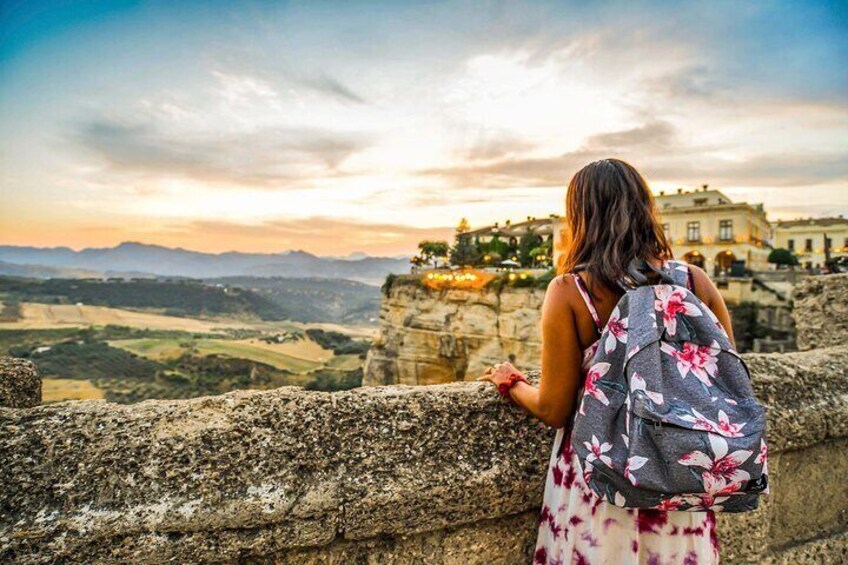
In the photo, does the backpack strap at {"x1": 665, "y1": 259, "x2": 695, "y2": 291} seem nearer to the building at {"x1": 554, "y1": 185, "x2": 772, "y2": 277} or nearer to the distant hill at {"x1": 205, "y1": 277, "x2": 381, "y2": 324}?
the building at {"x1": 554, "y1": 185, "x2": 772, "y2": 277}

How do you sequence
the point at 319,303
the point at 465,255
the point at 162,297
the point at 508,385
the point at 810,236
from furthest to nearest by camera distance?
the point at 319,303, the point at 162,297, the point at 810,236, the point at 465,255, the point at 508,385

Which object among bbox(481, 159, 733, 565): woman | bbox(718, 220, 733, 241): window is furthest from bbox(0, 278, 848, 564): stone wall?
bbox(718, 220, 733, 241): window

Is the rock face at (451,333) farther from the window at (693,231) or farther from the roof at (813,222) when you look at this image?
the roof at (813,222)

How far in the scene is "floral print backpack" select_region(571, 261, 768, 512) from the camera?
1069 millimetres

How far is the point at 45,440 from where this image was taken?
116 centimetres

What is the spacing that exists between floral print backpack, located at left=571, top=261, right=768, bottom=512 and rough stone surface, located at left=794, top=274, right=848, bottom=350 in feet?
8.12

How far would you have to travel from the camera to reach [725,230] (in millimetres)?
36719

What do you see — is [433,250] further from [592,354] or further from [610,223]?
[592,354]

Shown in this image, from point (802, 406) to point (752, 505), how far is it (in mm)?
1279

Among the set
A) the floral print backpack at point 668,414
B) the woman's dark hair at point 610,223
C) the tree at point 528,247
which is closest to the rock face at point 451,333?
the tree at point 528,247

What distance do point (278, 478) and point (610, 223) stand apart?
1237 millimetres

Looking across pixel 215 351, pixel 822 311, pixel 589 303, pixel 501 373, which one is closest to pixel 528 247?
pixel 215 351

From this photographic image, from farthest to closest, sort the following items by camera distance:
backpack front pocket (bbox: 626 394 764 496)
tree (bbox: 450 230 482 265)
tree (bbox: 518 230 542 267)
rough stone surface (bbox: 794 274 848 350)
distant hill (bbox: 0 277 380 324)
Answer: distant hill (bbox: 0 277 380 324) < tree (bbox: 518 230 542 267) < tree (bbox: 450 230 482 265) < rough stone surface (bbox: 794 274 848 350) < backpack front pocket (bbox: 626 394 764 496)

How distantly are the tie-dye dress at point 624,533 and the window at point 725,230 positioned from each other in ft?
140
